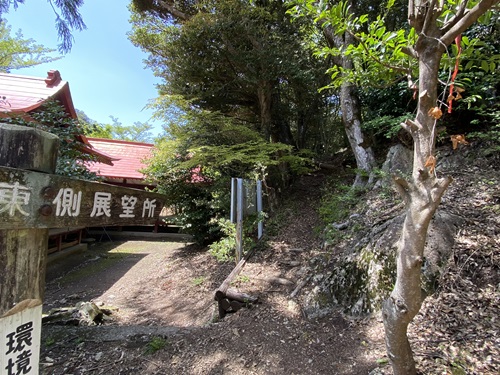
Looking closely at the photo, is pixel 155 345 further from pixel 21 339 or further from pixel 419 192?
pixel 419 192

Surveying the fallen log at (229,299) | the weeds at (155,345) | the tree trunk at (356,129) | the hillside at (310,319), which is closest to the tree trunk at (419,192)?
the hillside at (310,319)

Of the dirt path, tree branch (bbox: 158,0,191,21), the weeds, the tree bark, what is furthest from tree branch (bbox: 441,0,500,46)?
tree branch (bbox: 158,0,191,21)

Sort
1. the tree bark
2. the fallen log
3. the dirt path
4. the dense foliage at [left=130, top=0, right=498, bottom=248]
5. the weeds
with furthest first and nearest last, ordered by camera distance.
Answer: the dense foliage at [left=130, top=0, right=498, bottom=248] < the fallen log < the weeds < the dirt path < the tree bark

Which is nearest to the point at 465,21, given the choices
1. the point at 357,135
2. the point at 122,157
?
the point at 357,135

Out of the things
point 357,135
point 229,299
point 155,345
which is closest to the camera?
point 155,345

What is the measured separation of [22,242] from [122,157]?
11395 mm

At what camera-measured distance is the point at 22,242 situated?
138cm

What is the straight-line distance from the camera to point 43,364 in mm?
2680

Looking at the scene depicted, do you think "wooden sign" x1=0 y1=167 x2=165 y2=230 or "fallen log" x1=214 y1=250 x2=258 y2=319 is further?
"fallen log" x1=214 y1=250 x2=258 y2=319

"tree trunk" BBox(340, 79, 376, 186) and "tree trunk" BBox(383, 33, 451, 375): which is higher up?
"tree trunk" BBox(340, 79, 376, 186)

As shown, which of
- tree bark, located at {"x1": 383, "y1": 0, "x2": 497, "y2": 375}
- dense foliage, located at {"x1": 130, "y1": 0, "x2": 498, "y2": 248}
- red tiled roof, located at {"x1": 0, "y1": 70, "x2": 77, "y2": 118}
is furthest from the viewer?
red tiled roof, located at {"x1": 0, "y1": 70, "x2": 77, "y2": 118}

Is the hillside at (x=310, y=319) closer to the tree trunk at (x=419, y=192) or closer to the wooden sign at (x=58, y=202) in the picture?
the tree trunk at (x=419, y=192)

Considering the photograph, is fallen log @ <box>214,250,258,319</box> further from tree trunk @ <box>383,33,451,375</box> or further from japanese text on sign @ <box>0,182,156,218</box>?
tree trunk @ <box>383,33,451,375</box>

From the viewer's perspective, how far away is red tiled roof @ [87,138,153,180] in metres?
10.3
